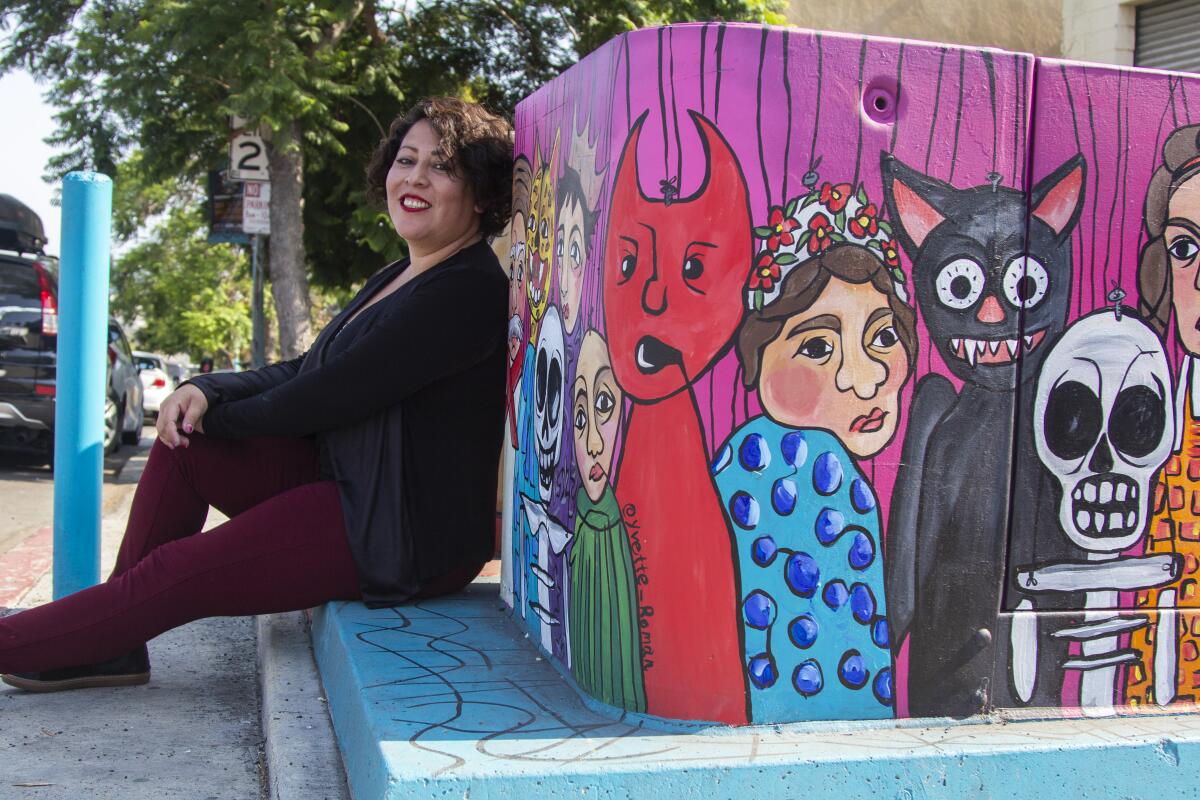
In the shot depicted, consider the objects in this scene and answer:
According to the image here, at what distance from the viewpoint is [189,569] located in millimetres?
2971

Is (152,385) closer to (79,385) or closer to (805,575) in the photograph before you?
(79,385)

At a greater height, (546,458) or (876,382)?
(876,382)

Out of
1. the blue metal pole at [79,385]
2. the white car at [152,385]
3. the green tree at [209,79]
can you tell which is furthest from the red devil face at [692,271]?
the white car at [152,385]

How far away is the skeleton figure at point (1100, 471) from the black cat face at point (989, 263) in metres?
0.11

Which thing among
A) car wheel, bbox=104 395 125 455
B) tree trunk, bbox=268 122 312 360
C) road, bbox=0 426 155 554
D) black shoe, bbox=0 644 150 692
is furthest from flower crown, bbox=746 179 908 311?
car wheel, bbox=104 395 125 455

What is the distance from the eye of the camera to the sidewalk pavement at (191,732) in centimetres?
257

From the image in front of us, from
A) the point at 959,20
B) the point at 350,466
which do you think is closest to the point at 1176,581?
the point at 350,466

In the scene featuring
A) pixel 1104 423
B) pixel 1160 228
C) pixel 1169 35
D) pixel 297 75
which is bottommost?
pixel 1104 423

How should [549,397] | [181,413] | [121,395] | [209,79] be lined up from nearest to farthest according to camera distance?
[549,397] < [181,413] < [209,79] < [121,395]

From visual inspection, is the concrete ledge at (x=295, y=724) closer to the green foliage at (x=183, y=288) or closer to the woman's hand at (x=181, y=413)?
the woman's hand at (x=181, y=413)

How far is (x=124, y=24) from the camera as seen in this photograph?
880 cm

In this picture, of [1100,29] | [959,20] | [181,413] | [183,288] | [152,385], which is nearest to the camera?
[181,413]

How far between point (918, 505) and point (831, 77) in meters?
0.91

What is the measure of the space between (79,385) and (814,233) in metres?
2.72
